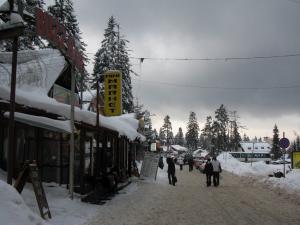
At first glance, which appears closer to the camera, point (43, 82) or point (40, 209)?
point (40, 209)

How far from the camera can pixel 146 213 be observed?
49.1 feet

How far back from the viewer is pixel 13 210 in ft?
29.0

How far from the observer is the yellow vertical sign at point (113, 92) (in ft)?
95.2

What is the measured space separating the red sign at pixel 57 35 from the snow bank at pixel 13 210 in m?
4.85

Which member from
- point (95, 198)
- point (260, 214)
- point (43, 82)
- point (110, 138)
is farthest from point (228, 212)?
point (110, 138)

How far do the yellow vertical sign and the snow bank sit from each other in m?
19.6

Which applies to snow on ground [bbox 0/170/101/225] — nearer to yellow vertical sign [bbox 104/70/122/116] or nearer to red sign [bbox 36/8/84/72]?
red sign [bbox 36/8/84/72]

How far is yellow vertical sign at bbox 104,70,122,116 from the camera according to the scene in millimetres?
29025

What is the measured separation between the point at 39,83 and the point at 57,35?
25.8 ft

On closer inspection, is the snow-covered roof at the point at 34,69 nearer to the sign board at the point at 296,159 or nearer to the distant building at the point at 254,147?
the sign board at the point at 296,159

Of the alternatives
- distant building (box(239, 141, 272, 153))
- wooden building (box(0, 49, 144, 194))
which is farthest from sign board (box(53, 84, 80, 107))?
distant building (box(239, 141, 272, 153))

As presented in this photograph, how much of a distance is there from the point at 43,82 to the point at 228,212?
10.6 meters

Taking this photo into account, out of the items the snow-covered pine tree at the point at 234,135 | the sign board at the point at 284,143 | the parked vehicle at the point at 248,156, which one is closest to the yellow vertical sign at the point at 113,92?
the sign board at the point at 284,143

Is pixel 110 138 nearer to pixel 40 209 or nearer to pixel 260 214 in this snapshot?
pixel 260 214
